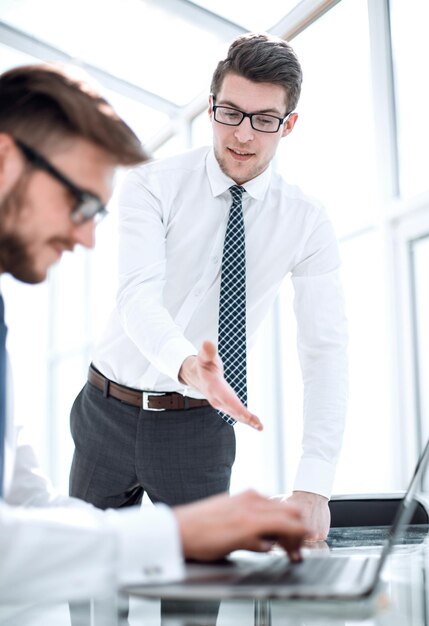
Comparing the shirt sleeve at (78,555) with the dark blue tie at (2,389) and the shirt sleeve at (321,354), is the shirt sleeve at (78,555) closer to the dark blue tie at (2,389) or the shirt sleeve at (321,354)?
the dark blue tie at (2,389)

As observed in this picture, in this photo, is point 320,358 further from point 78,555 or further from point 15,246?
point 78,555

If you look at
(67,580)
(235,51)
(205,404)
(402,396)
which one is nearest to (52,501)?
(67,580)

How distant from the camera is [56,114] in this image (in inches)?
39.8

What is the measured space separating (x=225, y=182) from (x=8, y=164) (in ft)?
3.44

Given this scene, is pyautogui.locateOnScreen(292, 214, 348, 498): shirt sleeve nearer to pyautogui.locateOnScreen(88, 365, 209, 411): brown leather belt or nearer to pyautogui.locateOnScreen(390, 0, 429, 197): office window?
pyautogui.locateOnScreen(88, 365, 209, 411): brown leather belt

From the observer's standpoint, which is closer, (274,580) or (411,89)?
(274,580)

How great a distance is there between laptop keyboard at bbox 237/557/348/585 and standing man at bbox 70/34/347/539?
93 cm

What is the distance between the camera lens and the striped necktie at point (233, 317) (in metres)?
1.92

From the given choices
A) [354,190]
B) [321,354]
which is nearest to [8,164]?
[321,354]

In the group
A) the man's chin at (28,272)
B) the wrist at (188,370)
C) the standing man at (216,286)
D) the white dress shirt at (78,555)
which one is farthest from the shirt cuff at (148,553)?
the standing man at (216,286)

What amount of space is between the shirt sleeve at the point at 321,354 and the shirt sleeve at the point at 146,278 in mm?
377

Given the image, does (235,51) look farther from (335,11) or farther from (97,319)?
(97,319)

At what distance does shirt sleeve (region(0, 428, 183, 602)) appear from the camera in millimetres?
752

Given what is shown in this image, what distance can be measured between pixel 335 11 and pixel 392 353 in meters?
2.02
